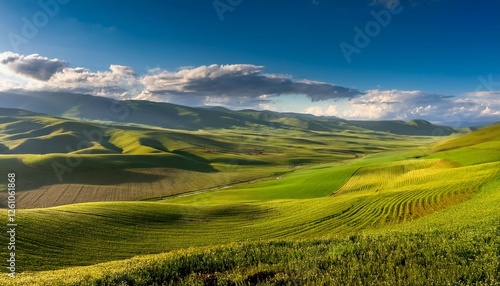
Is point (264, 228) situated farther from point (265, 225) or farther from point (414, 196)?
point (414, 196)

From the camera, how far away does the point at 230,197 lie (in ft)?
248

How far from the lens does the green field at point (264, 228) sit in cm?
1358

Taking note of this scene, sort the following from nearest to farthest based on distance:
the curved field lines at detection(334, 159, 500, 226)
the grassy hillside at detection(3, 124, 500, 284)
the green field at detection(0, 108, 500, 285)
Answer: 1. the green field at detection(0, 108, 500, 285)
2. the grassy hillside at detection(3, 124, 500, 284)
3. the curved field lines at detection(334, 159, 500, 226)

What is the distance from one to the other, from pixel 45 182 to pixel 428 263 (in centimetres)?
10486

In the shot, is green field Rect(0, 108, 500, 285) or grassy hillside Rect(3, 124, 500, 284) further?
grassy hillside Rect(3, 124, 500, 284)

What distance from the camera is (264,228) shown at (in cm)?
3988

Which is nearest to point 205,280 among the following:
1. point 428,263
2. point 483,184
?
point 428,263

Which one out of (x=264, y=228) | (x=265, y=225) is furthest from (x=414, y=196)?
(x=264, y=228)

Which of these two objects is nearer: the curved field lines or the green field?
the green field

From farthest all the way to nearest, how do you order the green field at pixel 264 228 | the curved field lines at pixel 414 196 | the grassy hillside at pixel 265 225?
the curved field lines at pixel 414 196
the grassy hillside at pixel 265 225
the green field at pixel 264 228

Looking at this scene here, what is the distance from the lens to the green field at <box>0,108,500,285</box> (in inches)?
535

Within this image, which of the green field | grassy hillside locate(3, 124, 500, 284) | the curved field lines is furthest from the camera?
the curved field lines

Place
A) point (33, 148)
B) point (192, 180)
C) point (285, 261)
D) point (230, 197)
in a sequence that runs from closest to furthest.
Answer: point (285, 261), point (230, 197), point (192, 180), point (33, 148)

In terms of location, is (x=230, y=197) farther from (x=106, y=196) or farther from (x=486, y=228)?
(x=486, y=228)
